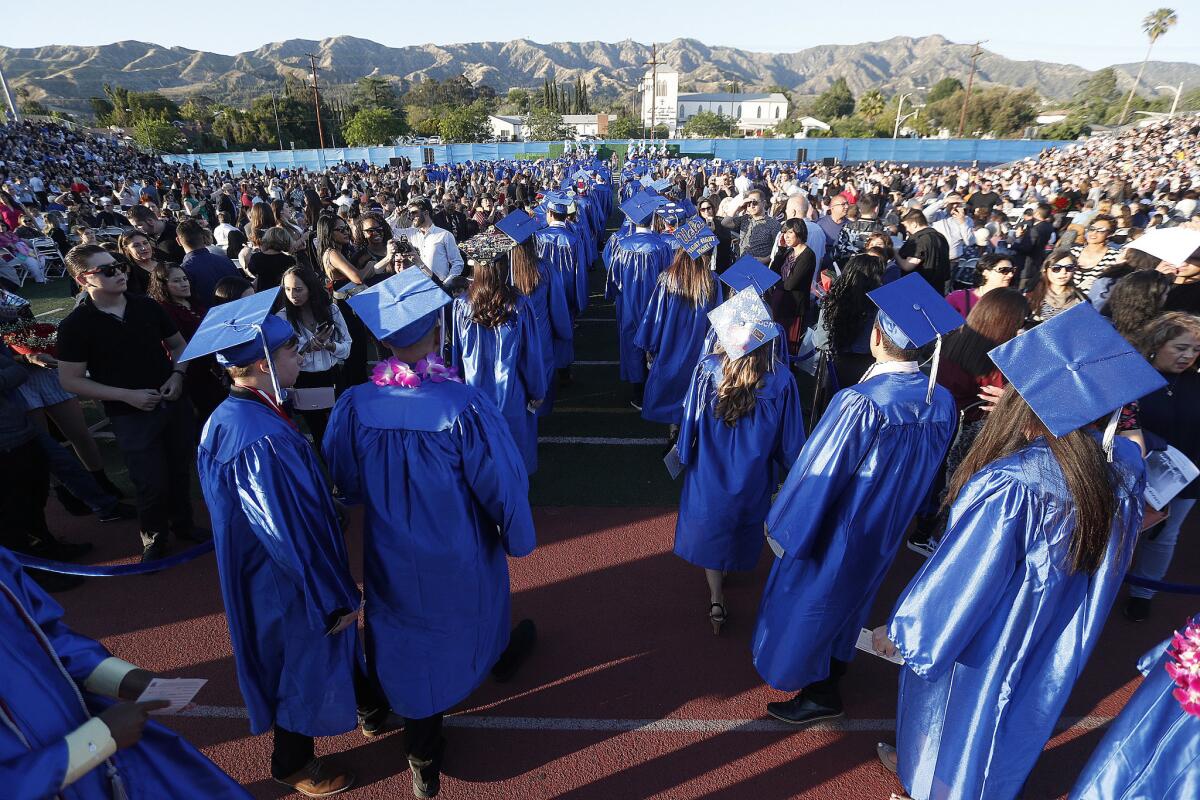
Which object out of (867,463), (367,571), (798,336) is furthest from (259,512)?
(798,336)

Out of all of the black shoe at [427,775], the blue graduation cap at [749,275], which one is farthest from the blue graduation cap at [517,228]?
the black shoe at [427,775]

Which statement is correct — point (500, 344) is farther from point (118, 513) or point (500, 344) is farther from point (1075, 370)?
point (1075, 370)

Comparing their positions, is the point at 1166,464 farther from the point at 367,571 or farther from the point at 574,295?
the point at 574,295

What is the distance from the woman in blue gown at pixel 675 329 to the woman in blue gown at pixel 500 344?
1472 millimetres

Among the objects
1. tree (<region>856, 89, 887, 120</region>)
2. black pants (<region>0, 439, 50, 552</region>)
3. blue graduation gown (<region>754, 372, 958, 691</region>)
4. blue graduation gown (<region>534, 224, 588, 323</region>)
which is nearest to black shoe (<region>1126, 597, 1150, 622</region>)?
blue graduation gown (<region>754, 372, 958, 691</region>)

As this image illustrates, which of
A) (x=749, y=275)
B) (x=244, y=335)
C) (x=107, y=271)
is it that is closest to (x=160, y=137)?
(x=107, y=271)

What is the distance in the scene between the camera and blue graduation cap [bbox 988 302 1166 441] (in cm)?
179

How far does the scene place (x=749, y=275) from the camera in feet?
15.0

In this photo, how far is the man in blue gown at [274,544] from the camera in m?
2.17

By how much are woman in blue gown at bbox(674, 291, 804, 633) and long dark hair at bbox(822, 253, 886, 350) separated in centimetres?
193

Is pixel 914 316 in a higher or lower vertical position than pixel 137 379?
higher

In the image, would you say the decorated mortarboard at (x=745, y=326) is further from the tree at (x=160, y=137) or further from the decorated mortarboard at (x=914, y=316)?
the tree at (x=160, y=137)

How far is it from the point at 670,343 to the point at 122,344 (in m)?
4.24

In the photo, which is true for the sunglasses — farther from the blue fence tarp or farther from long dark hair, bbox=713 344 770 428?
the blue fence tarp
